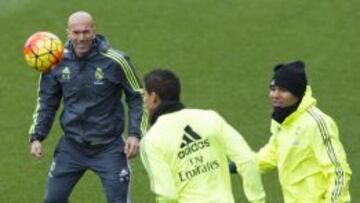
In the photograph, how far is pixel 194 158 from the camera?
700 cm

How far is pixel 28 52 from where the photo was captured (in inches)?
389

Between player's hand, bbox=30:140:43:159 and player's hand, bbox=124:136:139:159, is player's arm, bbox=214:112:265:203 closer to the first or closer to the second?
player's hand, bbox=124:136:139:159

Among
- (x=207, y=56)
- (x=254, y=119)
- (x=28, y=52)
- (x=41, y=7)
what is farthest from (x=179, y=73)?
(x=28, y=52)

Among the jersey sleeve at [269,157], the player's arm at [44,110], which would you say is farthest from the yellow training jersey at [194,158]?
the player's arm at [44,110]

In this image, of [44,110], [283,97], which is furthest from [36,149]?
[283,97]

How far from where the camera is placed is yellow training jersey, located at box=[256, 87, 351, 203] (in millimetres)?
7609

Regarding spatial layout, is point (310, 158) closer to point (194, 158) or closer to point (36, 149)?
point (194, 158)

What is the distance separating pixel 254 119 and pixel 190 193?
6755 millimetres

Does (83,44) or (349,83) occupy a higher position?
(83,44)

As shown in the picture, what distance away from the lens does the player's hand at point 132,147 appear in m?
9.40

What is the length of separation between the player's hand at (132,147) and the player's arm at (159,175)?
2473 mm

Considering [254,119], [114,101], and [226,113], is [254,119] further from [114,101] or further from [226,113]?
[114,101]

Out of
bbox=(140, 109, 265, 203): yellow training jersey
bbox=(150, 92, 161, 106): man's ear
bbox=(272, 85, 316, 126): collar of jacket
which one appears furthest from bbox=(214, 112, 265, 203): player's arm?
bbox=(272, 85, 316, 126): collar of jacket

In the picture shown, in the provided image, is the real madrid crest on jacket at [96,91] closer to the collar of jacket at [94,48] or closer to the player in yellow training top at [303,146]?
the collar of jacket at [94,48]
